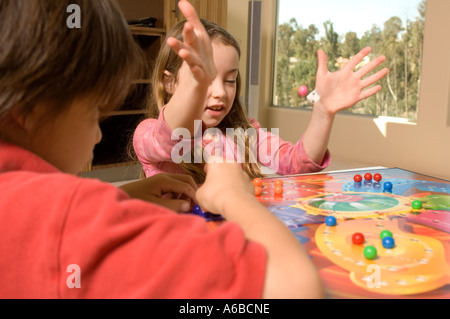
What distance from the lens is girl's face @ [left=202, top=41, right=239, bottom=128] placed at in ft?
3.87

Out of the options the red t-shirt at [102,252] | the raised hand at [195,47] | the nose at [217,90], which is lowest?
the red t-shirt at [102,252]

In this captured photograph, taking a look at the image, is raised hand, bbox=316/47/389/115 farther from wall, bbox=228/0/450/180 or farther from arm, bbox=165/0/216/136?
wall, bbox=228/0/450/180

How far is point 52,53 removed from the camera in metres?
0.41

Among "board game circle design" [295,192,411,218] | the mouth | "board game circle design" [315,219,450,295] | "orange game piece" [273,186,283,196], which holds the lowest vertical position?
"board game circle design" [315,219,450,295]

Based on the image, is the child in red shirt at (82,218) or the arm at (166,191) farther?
the arm at (166,191)

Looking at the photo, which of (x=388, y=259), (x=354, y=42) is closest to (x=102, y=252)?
(x=388, y=259)

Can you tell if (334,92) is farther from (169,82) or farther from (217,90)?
(169,82)

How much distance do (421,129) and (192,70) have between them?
4.65 ft

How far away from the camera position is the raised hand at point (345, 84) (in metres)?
1.04

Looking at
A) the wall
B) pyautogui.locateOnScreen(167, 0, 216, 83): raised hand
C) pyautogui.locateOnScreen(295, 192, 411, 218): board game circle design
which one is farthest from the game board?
the wall

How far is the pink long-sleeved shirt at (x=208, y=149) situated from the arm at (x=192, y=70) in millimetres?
40

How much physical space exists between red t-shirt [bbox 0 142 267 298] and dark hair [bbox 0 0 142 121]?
96mm

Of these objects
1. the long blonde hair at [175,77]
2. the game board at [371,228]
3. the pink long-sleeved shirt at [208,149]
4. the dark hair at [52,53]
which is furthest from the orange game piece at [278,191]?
the dark hair at [52,53]

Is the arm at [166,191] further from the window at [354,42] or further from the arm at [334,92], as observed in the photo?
the window at [354,42]
